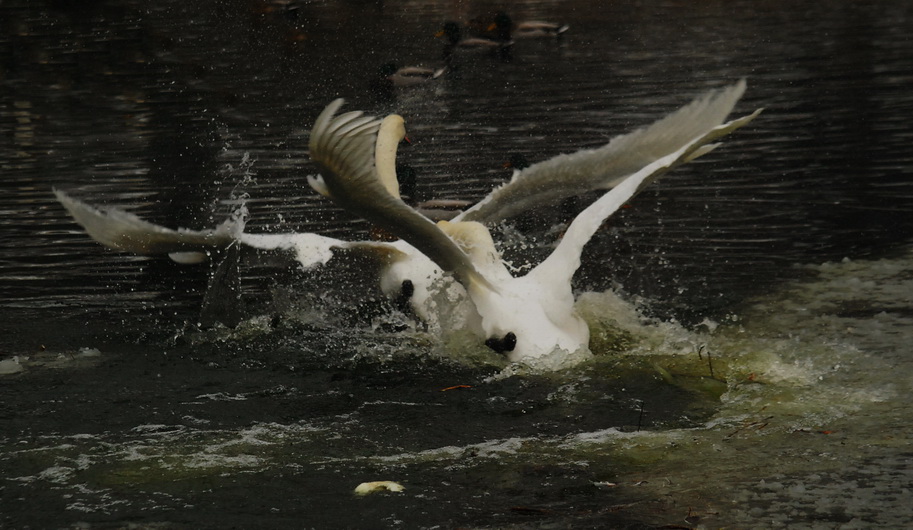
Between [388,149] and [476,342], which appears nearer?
[476,342]

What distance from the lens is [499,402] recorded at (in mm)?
5848

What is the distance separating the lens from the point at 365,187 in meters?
5.60

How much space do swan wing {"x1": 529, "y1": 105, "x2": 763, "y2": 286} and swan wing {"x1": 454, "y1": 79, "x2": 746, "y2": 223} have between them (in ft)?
1.58

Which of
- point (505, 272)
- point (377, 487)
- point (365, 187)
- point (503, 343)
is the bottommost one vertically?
point (377, 487)

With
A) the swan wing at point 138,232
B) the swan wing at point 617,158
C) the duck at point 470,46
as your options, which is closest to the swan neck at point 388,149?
→ the swan wing at point 617,158

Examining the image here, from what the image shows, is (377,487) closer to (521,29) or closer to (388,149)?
(388,149)

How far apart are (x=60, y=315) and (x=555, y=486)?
3.76 metres

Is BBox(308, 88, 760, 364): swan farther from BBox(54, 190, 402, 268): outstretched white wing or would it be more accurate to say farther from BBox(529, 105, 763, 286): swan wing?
BBox(54, 190, 402, 268): outstretched white wing

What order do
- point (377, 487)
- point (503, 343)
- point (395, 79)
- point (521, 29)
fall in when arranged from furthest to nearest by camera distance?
point (521, 29), point (395, 79), point (503, 343), point (377, 487)

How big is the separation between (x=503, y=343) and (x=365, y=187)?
3.65 feet

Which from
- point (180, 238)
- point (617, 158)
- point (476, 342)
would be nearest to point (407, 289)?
point (476, 342)

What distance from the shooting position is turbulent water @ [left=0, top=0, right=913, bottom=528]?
187 inches

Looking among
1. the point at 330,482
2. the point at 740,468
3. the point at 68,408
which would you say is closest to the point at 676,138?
the point at 740,468

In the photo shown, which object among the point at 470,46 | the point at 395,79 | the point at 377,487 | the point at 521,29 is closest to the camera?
the point at 377,487
